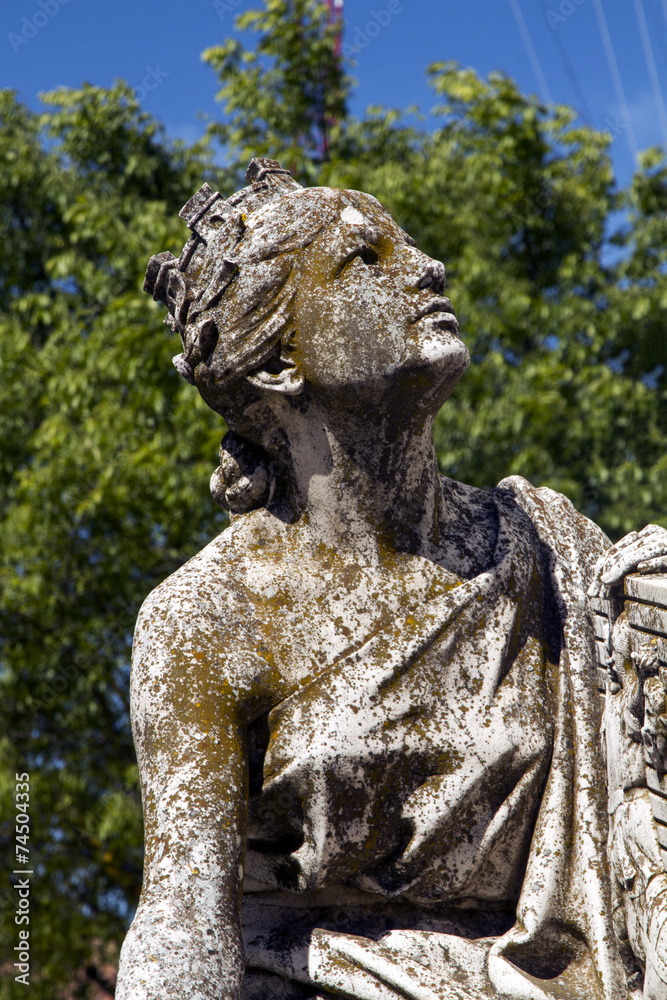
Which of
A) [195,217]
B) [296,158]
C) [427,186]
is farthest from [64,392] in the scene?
[195,217]

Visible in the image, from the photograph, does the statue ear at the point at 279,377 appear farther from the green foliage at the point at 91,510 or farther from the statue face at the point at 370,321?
the green foliage at the point at 91,510

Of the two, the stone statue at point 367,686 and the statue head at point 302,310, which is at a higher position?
the statue head at point 302,310

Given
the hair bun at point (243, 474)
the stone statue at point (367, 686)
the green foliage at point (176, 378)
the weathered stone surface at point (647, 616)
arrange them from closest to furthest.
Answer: the weathered stone surface at point (647, 616) → the stone statue at point (367, 686) → the hair bun at point (243, 474) → the green foliage at point (176, 378)

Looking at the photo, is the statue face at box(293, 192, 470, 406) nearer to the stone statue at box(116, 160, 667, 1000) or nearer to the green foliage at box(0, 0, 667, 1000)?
the stone statue at box(116, 160, 667, 1000)

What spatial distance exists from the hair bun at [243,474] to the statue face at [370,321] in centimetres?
30

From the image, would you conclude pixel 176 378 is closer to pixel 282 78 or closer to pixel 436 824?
pixel 282 78

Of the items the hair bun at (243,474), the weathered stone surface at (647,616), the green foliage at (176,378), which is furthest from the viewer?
the green foliage at (176,378)

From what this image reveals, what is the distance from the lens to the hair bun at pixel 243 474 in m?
2.50

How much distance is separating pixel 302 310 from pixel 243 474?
1.45 ft


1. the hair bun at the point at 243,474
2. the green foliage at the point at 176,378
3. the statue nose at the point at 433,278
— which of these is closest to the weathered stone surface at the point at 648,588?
the statue nose at the point at 433,278

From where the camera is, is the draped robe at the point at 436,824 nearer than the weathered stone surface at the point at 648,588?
No

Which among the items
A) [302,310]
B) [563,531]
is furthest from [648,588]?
[302,310]

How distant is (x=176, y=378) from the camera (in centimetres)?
817

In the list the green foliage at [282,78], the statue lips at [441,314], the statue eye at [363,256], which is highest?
the green foliage at [282,78]
